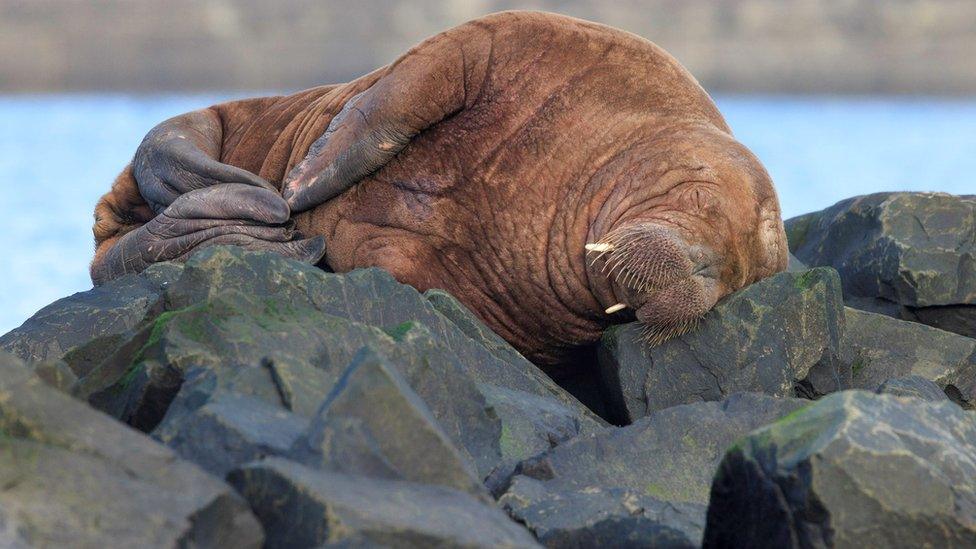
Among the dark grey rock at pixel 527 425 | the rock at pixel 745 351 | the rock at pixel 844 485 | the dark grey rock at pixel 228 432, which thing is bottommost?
the rock at pixel 745 351

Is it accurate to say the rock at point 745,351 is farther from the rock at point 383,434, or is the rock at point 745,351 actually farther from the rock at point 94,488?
the rock at point 94,488

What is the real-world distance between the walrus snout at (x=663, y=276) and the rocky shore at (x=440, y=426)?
11cm

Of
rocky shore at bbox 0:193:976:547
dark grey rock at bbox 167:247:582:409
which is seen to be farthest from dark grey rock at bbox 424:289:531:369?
dark grey rock at bbox 167:247:582:409

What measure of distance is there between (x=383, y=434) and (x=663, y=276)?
8.31ft

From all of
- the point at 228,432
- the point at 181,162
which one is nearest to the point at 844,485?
the point at 228,432

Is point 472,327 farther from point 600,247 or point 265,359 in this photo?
point 265,359

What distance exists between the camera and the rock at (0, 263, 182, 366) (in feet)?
18.5

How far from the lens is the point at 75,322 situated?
5.73m

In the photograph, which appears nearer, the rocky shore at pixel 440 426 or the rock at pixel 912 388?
the rocky shore at pixel 440 426

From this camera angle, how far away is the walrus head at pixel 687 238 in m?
5.56

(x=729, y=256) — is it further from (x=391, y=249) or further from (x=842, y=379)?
(x=391, y=249)

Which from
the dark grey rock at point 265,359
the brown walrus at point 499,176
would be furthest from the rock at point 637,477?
the brown walrus at point 499,176

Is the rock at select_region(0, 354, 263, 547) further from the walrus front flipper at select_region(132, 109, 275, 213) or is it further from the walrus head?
the walrus front flipper at select_region(132, 109, 275, 213)

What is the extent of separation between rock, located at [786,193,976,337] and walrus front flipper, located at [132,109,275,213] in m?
3.29
